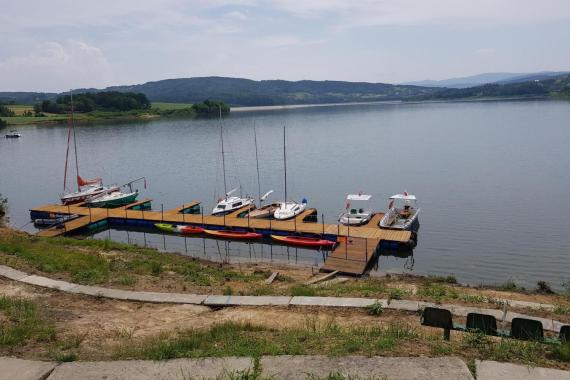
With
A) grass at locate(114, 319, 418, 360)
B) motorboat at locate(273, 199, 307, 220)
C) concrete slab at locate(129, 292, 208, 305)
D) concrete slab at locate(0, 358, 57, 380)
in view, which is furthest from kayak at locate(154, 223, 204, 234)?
concrete slab at locate(0, 358, 57, 380)

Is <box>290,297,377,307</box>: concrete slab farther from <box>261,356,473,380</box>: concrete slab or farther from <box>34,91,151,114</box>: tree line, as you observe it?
<box>34,91,151,114</box>: tree line

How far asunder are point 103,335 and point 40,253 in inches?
387

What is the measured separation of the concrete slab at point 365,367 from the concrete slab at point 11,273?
10.3 metres

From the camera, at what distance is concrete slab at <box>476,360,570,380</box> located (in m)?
6.74

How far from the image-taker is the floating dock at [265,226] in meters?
27.1

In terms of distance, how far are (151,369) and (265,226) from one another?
2731 centimetres

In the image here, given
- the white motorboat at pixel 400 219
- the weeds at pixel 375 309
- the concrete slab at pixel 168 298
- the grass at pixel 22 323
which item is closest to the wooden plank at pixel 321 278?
the concrete slab at pixel 168 298

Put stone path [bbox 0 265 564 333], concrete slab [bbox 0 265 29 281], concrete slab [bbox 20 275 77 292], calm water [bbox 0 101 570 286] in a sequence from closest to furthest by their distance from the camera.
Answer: stone path [bbox 0 265 564 333] < concrete slab [bbox 20 275 77 292] < concrete slab [bbox 0 265 29 281] < calm water [bbox 0 101 570 286]

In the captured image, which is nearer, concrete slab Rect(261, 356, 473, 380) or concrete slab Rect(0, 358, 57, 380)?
concrete slab Rect(261, 356, 473, 380)

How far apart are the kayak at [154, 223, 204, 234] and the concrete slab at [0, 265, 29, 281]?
1995cm

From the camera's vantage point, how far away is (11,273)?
1452cm

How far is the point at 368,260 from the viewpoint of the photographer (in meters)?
26.6

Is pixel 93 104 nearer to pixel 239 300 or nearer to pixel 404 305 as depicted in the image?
pixel 239 300

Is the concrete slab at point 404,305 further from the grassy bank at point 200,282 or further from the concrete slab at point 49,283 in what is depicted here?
the concrete slab at point 49,283
